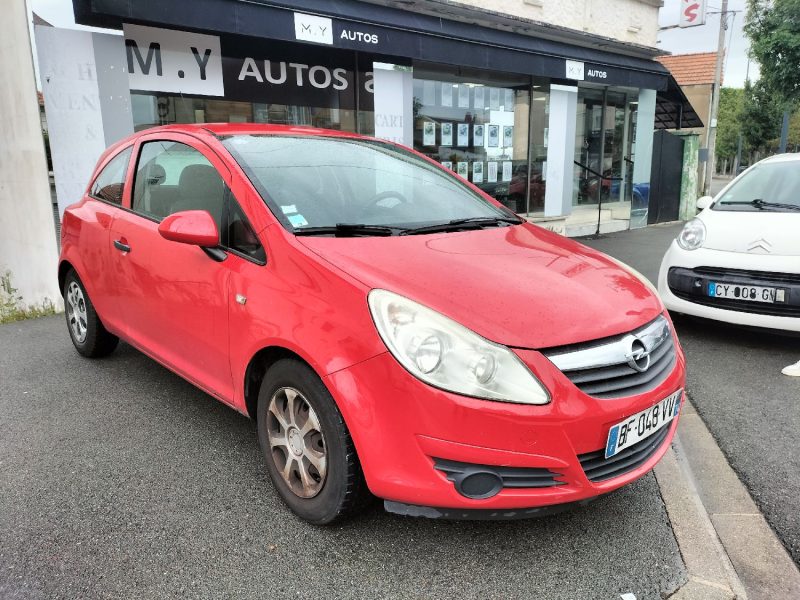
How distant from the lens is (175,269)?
2.92 metres

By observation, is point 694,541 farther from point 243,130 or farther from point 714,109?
point 714,109

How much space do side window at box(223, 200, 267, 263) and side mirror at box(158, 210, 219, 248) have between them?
69 millimetres

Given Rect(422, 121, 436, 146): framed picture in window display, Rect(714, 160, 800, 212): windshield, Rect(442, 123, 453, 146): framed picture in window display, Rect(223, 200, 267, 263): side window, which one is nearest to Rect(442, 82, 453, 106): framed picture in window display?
Rect(442, 123, 453, 146): framed picture in window display

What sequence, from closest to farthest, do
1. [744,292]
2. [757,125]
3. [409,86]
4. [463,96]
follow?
1. [744,292]
2. [409,86]
3. [463,96]
4. [757,125]

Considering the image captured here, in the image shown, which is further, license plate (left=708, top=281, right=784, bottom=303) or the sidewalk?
license plate (left=708, top=281, right=784, bottom=303)

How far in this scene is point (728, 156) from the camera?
223 feet

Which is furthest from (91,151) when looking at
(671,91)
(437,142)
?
(671,91)

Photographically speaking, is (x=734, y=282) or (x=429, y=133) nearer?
(x=734, y=282)

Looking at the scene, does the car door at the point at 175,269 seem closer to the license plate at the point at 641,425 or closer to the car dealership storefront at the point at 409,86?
the license plate at the point at 641,425

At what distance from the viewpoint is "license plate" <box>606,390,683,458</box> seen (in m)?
2.10

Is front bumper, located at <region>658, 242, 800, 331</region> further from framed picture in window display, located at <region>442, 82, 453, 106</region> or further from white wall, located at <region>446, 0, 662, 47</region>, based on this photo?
white wall, located at <region>446, 0, 662, 47</region>

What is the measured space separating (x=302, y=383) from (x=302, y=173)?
44.1 inches

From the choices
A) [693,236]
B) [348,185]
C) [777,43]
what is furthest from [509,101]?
[777,43]

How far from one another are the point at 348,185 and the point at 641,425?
5.52ft
